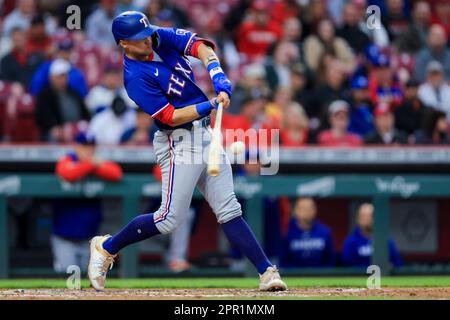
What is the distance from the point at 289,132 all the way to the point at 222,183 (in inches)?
166

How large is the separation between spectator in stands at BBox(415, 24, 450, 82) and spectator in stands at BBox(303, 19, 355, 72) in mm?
831

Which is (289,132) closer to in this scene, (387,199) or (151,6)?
(387,199)

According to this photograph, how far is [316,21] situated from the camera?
43.7 ft

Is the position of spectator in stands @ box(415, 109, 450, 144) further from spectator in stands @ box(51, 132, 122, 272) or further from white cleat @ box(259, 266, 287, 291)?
white cleat @ box(259, 266, 287, 291)

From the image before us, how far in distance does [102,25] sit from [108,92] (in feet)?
5.10

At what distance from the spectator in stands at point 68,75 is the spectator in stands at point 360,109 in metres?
2.95

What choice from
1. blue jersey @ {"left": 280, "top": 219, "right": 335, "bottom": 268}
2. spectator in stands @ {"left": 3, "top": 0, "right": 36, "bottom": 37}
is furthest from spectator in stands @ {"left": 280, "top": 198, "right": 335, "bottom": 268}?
spectator in stands @ {"left": 3, "top": 0, "right": 36, "bottom": 37}

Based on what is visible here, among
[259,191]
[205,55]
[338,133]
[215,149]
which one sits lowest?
[259,191]

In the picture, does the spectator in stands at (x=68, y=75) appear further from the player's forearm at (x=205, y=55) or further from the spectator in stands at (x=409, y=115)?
the player's forearm at (x=205, y=55)

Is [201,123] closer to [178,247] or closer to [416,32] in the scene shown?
[178,247]

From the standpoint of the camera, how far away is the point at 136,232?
6.82m

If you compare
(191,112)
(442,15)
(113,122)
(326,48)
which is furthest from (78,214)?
(442,15)

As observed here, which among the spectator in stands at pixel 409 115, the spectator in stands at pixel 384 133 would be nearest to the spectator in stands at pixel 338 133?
the spectator in stands at pixel 384 133

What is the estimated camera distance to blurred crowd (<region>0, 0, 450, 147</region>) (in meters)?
11.0
